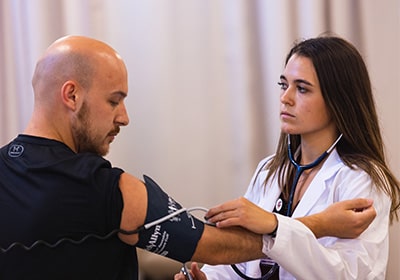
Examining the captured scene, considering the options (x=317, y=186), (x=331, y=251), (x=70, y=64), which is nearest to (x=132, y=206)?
(x=70, y=64)

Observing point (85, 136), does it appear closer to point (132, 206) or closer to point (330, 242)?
point (132, 206)

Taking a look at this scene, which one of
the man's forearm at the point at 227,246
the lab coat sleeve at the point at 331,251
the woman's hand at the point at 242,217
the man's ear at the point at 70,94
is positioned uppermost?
the man's ear at the point at 70,94

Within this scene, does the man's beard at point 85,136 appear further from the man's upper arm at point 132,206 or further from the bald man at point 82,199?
the man's upper arm at point 132,206

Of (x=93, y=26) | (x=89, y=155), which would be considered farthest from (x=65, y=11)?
(x=89, y=155)

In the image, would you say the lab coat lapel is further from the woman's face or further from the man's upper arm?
the man's upper arm

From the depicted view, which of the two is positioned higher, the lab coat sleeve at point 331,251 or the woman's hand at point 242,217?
the woman's hand at point 242,217

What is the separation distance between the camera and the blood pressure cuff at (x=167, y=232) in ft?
3.94

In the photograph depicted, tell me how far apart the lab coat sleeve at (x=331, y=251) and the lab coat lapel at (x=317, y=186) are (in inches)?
4.8

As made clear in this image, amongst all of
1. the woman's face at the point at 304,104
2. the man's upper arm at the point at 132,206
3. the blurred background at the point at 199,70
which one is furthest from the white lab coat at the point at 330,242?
the blurred background at the point at 199,70

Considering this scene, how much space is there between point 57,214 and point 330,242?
83 centimetres

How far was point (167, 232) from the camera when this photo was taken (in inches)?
47.8

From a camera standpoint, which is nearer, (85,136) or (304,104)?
(85,136)

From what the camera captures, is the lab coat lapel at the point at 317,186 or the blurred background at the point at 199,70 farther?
the blurred background at the point at 199,70

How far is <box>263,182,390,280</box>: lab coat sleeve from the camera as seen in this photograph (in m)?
1.40
